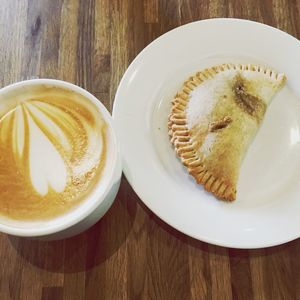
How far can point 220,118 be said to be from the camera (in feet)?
2.61

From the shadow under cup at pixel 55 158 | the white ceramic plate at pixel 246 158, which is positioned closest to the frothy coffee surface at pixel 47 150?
the shadow under cup at pixel 55 158

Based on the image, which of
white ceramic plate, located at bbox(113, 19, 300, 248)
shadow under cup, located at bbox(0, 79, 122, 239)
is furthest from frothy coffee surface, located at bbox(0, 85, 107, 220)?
white ceramic plate, located at bbox(113, 19, 300, 248)

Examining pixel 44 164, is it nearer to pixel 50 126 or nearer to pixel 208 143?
pixel 50 126

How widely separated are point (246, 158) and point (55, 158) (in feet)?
1.17

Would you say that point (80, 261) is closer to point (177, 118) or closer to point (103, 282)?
point (103, 282)

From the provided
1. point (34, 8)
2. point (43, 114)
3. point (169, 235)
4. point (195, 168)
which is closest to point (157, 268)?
point (169, 235)

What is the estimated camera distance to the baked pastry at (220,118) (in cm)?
78

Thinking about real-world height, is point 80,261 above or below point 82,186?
below

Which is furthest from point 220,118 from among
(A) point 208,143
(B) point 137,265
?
(B) point 137,265

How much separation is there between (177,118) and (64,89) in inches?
9.2

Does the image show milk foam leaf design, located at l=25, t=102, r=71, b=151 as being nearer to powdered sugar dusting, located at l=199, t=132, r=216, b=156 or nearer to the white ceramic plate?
the white ceramic plate

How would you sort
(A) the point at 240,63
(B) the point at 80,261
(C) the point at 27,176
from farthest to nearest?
(A) the point at 240,63, (B) the point at 80,261, (C) the point at 27,176

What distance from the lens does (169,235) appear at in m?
0.76

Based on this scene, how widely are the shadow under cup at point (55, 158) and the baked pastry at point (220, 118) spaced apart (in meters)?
0.18
